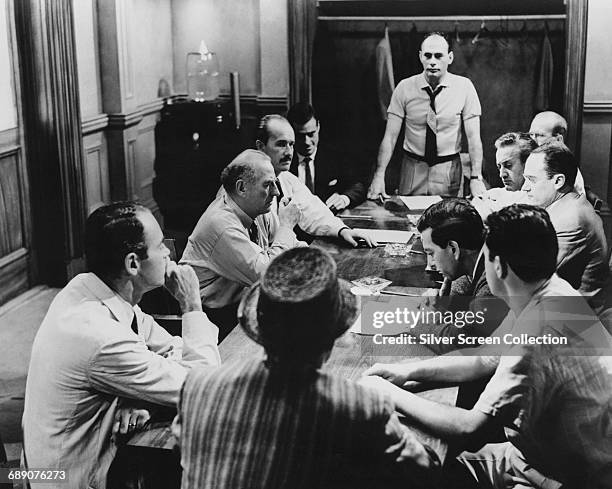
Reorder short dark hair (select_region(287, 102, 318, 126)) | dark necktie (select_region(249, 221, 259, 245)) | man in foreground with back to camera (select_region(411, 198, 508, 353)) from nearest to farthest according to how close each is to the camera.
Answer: man in foreground with back to camera (select_region(411, 198, 508, 353)) < dark necktie (select_region(249, 221, 259, 245)) < short dark hair (select_region(287, 102, 318, 126))

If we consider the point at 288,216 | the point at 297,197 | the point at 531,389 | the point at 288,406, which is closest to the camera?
the point at 288,406

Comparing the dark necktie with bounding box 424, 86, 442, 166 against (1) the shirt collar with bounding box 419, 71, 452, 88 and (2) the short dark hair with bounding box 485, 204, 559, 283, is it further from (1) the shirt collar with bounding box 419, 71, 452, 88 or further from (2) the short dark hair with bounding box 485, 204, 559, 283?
(2) the short dark hair with bounding box 485, 204, 559, 283

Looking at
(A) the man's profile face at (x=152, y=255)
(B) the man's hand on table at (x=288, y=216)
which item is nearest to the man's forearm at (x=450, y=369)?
(A) the man's profile face at (x=152, y=255)

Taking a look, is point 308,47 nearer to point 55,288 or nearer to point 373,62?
point 373,62

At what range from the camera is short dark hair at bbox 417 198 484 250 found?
2.14 meters

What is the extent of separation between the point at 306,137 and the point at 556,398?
212 centimetres

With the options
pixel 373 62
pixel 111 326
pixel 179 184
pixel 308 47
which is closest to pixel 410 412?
pixel 111 326

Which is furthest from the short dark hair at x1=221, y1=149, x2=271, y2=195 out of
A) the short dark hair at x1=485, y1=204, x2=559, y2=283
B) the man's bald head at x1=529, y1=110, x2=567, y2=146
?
the man's bald head at x1=529, y1=110, x2=567, y2=146

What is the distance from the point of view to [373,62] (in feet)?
12.7

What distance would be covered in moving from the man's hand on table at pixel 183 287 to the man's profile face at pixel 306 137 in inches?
67.7

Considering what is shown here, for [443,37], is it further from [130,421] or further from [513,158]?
[130,421]

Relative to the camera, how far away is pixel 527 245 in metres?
1.68

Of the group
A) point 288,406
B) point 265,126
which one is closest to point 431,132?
point 265,126

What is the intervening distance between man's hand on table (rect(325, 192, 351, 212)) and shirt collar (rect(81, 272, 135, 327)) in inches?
67.6
